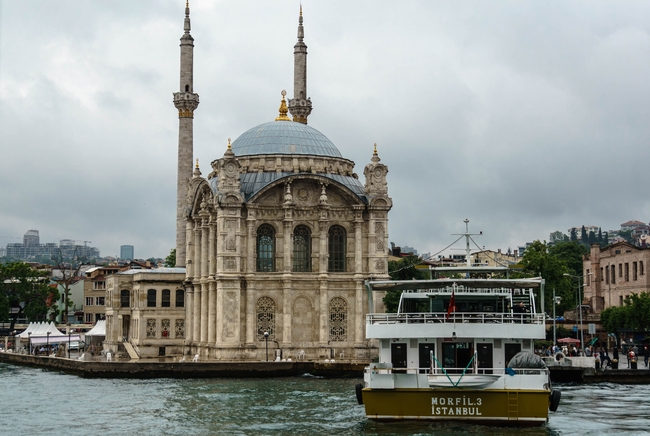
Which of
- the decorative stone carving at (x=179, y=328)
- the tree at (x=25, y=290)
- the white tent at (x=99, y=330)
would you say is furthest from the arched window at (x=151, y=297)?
the tree at (x=25, y=290)

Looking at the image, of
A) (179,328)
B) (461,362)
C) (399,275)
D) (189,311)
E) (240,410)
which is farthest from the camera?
(399,275)

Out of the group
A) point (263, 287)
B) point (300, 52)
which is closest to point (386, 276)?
point (263, 287)

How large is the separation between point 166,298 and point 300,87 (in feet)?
72.0

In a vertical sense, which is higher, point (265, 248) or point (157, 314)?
point (265, 248)

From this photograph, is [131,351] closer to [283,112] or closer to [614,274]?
[283,112]

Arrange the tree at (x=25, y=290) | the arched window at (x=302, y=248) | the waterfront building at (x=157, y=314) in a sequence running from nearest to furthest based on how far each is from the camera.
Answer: the arched window at (x=302, y=248), the waterfront building at (x=157, y=314), the tree at (x=25, y=290)

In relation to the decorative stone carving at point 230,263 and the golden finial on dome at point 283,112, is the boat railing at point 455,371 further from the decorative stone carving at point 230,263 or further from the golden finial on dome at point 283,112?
the golden finial on dome at point 283,112

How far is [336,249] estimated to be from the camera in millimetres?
74250

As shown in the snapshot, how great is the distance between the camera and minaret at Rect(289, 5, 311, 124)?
92250 millimetres

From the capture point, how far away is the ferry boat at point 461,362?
3769cm

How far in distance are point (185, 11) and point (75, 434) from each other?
60.9 metres

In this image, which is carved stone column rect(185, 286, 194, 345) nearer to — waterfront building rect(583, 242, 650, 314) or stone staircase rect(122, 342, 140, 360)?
stone staircase rect(122, 342, 140, 360)

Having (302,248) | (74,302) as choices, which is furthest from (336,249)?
(74,302)

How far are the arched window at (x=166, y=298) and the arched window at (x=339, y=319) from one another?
17.0 m
